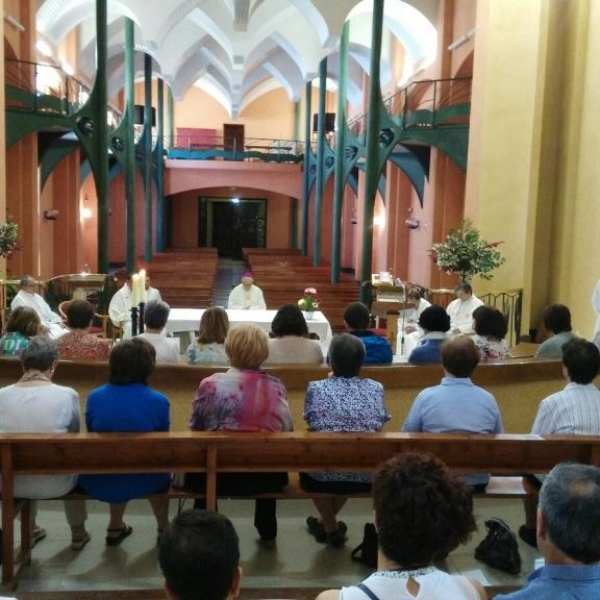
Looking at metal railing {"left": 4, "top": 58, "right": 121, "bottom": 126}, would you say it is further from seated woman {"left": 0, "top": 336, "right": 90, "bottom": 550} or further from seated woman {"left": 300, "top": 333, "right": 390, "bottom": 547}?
seated woman {"left": 300, "top": 333, "right": 390, "bottom": 547}

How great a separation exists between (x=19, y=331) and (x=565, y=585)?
4.06 meters

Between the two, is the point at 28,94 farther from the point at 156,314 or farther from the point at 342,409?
the point at 342,409

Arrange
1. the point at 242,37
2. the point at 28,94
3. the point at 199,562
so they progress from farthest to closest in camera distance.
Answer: the point at 242,37, the point at 28,94, the point at 199,562

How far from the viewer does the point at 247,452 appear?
3.42 m

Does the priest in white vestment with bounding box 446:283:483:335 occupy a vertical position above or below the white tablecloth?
above

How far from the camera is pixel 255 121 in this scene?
31.4 metres

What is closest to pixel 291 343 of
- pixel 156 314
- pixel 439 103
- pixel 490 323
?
pixel 156 314

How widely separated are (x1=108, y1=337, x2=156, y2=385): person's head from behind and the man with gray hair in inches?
82.6

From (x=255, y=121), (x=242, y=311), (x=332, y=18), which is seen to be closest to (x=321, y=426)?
(x=242, y=311)

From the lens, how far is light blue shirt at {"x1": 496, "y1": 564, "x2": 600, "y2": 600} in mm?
1751

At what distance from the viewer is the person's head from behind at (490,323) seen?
5.36 metres

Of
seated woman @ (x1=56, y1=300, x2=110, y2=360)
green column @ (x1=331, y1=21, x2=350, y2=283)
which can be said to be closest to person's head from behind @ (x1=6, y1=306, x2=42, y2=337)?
seated woman @ (x1=56, y1=300, x2=110, y2=360)

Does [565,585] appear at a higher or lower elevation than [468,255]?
lower

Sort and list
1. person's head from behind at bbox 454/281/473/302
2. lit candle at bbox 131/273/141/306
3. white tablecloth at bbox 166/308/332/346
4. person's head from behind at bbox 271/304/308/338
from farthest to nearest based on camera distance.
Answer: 1. white tablecloth at bbox 166/308/332/346
2. person's head from behind at bbox 454/281/473/302
3. lit candle at bbox 131/273/141/306
4. person's head from behind at bbox 271/304/308/338
